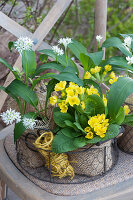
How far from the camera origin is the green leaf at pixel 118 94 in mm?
857

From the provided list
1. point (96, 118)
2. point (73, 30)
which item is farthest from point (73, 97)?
point (73, 30)

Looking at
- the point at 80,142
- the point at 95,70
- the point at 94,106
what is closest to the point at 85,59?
the point at 95,70

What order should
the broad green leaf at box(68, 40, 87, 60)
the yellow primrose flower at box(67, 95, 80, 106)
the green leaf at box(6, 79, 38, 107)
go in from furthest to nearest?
Answer: the broad green leaf at box(68, 40, 87, 60) → the green leaf at box(6, 79, 38, 107) → the yellow primrose flower at box(67, 95, 80, 106)

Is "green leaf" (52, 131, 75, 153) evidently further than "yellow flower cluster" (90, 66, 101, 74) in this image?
No

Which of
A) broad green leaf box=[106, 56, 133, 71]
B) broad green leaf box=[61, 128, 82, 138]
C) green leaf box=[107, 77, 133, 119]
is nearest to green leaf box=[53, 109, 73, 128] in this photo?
broad green leaf box=[61, 128, 82, 138]

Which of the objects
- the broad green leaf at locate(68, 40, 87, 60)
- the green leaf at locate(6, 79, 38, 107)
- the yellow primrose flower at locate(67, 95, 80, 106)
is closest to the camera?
the yellow primrose flower at locate(67, 95, 80, 106)

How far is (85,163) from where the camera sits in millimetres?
961

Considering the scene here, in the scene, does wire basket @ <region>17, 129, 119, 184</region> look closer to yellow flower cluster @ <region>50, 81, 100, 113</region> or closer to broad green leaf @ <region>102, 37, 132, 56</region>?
yellow flower cluster @ <region>50, 81, 100, 113</region>

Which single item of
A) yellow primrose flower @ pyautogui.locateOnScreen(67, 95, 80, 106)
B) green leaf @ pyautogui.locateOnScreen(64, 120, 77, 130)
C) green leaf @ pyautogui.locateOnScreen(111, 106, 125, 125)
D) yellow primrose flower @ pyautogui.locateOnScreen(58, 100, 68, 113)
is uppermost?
yellow primrose flower @ pyautogui.locateOnScreen(67, 95, 80, 106)

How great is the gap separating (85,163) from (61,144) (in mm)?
129

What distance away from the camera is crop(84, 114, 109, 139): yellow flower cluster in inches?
34.3

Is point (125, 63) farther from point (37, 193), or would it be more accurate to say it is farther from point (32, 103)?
point (37, 193)

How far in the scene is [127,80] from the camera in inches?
35.5

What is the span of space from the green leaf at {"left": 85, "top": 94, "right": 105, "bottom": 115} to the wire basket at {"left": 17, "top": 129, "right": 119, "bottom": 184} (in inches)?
4.2
